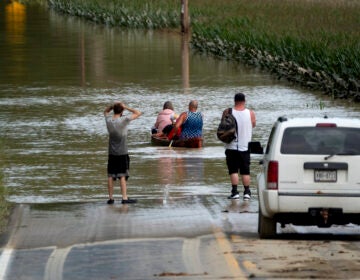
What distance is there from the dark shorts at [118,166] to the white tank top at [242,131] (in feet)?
5.34

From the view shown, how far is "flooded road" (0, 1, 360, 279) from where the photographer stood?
13398mm

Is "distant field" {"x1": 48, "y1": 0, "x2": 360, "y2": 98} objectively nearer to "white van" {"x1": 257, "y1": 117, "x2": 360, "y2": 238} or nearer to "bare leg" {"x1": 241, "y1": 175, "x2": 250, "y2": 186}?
"bare leg" {"x1": 241, "y1": 175, "x2": 250, "y2": 186}

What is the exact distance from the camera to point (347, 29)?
5697 centimetres

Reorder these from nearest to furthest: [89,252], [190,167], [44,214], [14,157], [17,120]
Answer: [89,252] < [44,214] < [190,167] < [14,157] < [17,120]

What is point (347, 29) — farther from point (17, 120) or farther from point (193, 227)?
point (193, 227)

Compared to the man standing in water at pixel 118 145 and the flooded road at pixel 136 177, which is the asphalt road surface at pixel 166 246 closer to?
the flooded road at pixel 136 177

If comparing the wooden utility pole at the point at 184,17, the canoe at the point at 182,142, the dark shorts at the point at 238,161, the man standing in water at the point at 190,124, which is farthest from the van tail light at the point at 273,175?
the wooden utility pole at the point at 184,17

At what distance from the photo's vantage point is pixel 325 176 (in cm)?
1442

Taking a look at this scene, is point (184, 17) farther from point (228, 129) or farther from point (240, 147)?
point (228, 129)

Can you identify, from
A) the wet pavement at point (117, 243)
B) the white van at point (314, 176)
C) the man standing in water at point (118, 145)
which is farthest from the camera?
the man standing in water at point (118, 145)

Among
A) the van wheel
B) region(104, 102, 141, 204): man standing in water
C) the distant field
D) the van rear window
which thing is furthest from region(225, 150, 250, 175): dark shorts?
the distant field

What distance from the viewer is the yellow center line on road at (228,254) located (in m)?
12.5

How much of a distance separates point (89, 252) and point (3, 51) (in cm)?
4611

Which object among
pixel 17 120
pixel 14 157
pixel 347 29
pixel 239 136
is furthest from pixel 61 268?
pixel 347 29
